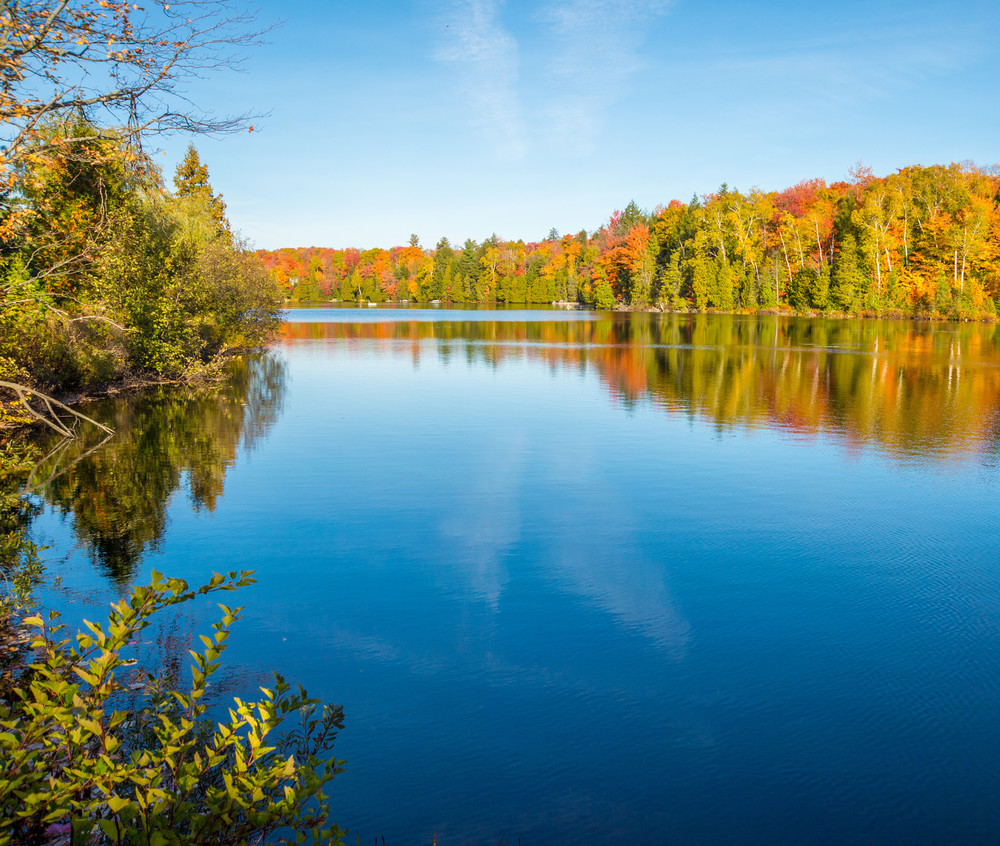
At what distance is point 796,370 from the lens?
25469mm

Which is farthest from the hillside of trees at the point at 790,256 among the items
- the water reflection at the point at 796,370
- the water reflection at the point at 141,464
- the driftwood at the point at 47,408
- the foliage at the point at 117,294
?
the driftwood at the point at 47,408

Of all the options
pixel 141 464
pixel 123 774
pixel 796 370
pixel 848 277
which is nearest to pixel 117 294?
pixel 141 464

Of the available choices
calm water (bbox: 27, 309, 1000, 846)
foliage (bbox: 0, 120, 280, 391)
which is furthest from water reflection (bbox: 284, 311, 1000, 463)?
foliage (bbox: 0, 120, 280, 391)

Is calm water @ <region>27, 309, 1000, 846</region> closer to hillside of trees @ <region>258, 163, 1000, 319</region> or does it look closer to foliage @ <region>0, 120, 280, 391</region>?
foliage @ <region>0, 120, 280, 391</region>

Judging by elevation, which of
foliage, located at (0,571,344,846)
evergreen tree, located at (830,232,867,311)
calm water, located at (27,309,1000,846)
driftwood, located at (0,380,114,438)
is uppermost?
evergreen tree, located at (830,232,867,311)

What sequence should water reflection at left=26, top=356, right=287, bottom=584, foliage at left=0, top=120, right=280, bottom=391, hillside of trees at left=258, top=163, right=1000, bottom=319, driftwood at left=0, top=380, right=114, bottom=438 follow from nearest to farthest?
1. driftwood at left=0, top=380, right=114, bottom=438
2. water reflection at left=26, top=356, right=287, bottom=584
3. foliage at left=0, top=120, right=280, bottom=391
4. hillside of trees at left=258, top=163, right=1000, bottom=319

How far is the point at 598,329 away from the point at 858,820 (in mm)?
47826

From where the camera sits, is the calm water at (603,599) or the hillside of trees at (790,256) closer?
the calm water at (603,599)

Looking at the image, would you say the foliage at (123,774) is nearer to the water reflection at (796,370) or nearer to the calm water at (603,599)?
the calm water at (603,599)

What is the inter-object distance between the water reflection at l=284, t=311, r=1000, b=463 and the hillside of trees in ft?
44.5

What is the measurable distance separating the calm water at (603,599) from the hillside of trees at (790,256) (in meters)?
34.9

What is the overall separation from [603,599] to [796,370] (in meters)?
21.0

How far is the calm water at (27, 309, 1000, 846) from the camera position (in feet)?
14.6

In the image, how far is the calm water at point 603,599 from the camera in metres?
4.44
